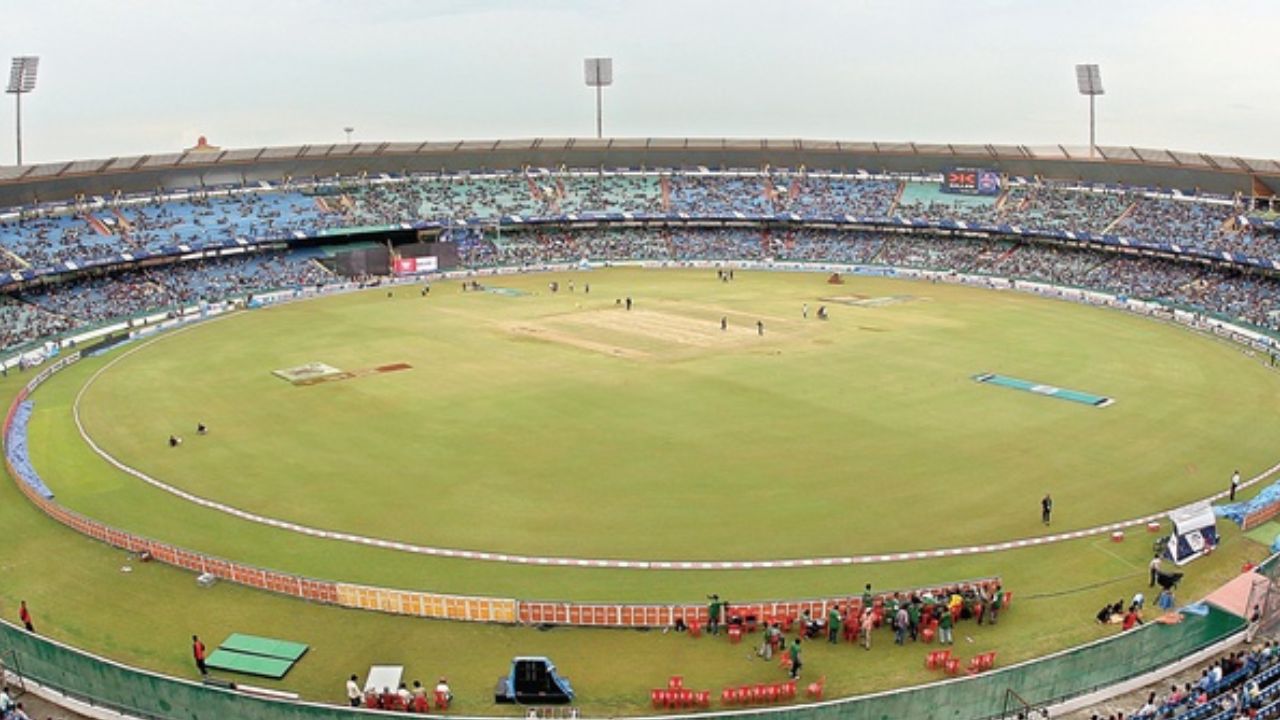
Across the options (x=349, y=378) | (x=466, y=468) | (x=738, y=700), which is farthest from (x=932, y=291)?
(x=738, y=700)

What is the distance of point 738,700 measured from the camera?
79.1 ft

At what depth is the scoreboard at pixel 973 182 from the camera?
4154 inches

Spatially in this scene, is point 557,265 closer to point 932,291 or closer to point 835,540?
point 932,291

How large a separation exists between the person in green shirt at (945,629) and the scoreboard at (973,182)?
285 ft

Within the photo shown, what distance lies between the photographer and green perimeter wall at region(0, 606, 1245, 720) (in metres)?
21.4

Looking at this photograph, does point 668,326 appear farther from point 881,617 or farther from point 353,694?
point 353,694

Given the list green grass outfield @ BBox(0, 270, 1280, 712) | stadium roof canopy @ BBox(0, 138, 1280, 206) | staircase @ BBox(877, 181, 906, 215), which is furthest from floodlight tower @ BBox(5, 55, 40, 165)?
staircase @ BBox(877, 181, 906, 215)

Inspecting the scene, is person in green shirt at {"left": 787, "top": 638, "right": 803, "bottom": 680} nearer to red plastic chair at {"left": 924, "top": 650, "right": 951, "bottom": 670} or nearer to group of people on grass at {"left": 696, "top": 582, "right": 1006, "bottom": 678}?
group of people on grass at {"left": 696, "top": 582, "right": 1006, "bottom": 678}

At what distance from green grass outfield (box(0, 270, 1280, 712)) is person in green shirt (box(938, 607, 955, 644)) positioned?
2.09ft

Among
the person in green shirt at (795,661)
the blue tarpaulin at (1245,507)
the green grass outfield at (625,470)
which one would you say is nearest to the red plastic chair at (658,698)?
the green grass outfield at (625,470)

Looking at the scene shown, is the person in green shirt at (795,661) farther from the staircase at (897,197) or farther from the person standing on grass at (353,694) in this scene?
the staircase at (897,197)

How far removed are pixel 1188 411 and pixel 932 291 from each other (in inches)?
1568

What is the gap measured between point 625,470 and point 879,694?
19978 millimetres

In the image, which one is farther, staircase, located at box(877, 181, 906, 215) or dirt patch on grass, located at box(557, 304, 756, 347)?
staircase, located at box(877, 181, 906, 215)
